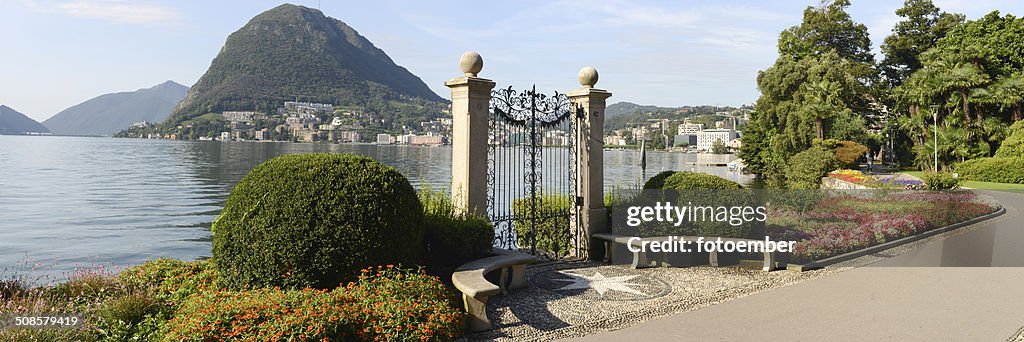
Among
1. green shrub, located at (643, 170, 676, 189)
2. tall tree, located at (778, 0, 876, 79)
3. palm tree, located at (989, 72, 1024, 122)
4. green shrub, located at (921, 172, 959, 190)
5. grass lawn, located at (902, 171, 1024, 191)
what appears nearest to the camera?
green shrub, located at (643, 170, 676, 189)

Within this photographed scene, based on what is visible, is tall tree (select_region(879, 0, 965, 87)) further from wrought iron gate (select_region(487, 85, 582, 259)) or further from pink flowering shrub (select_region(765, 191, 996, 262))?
wrought iron gate (select_region(487, 85, 582, 259))

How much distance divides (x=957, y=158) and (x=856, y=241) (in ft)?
115

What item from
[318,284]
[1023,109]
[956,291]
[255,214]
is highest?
[1023,109]

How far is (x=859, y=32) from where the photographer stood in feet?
160

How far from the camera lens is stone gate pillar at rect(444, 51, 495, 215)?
7754 millimetres

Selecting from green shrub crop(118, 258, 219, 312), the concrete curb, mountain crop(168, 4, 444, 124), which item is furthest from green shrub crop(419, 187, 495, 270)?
mountain crop(168, 4, 444, 124)

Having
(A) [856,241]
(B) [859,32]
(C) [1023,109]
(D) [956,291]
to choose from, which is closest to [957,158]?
(C) [1023,109]

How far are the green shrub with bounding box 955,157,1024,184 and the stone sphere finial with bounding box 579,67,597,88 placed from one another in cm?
3057

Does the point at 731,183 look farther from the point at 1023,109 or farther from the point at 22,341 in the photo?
the point at 1023,109

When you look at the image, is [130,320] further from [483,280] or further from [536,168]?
[536,168]

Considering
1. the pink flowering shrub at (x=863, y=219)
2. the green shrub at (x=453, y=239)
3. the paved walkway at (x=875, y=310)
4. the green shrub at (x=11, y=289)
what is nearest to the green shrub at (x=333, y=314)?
the green shrub at (x=453, y=239)

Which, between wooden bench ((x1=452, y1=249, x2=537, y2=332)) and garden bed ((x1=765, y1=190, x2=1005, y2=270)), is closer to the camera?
wooden bench ((x1=452, y1=249, x2=537, y2=332))

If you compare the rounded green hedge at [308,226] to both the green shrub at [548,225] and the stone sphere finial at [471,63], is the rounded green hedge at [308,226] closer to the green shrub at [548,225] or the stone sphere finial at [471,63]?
the stone sphere finial at [471,63]

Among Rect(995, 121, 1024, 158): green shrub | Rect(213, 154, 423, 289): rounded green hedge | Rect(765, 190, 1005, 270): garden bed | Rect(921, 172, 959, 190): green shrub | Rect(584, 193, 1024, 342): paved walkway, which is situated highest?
Rect(995, 121, 1024, 158): green shrub
